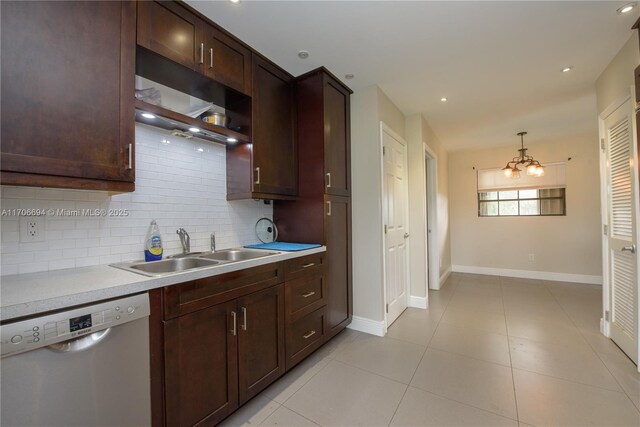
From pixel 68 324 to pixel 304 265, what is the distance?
141cm

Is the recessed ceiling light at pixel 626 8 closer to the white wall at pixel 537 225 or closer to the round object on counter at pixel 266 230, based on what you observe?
the round object on counter at pixel 266 230

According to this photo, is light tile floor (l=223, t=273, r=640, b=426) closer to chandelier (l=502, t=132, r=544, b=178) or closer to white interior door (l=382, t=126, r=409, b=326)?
white interior door (l=382, t=126, r=409, b=326)

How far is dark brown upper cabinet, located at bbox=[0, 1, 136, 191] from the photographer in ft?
3.44

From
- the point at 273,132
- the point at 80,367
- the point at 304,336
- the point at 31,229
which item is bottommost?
the point at 304,336

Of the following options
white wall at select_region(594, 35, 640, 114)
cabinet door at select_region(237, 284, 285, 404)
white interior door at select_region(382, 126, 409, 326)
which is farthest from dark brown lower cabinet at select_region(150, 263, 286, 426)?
white wall at select_region(594, 35, 640, 114)

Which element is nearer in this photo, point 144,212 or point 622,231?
point 144,212

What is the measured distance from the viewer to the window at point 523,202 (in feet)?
15.7

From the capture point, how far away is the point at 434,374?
199 cm

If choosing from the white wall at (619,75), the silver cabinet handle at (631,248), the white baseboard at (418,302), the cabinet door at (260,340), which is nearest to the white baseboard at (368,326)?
the white baseboard at (418,302)

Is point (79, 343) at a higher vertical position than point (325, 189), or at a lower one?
lower

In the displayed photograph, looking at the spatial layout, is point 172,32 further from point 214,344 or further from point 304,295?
point 304,295

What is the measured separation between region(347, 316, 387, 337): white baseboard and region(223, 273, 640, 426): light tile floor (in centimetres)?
7

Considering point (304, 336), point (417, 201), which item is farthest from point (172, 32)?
point (417, 201)

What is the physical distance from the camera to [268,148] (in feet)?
7.31
